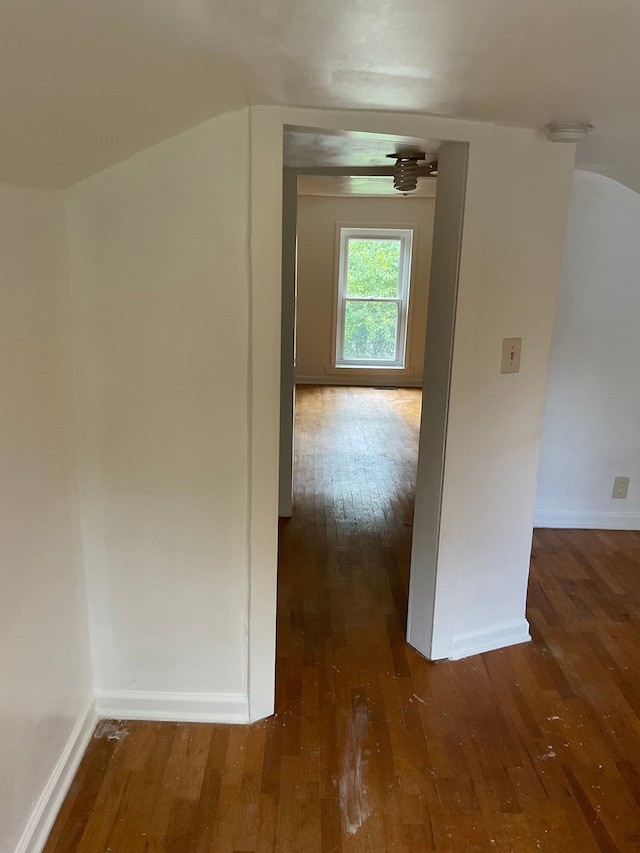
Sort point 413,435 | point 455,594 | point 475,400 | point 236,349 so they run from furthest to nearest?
point 413,435 < point 455,594 < point 475,400 < point 236,349

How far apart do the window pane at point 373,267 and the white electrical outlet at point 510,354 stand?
5355 mm

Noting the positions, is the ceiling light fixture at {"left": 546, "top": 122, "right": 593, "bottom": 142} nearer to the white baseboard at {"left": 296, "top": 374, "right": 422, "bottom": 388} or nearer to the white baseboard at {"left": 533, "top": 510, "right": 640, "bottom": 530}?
the white baseboard at {"left": 533, "top": 510, "right": 640, "bottom": 530}

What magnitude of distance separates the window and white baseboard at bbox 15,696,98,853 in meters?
5.97

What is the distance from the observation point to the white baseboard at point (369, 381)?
770 centimetres

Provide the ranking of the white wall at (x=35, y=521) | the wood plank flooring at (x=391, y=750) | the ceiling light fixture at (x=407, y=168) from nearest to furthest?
the white wall at (x=35, y=521), the wood plank flooring at (x=391, y=750), the ceiling light fixture at (x=407, y=168)

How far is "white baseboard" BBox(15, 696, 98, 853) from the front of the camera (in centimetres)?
164

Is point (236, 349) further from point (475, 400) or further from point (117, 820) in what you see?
point (117, 820)

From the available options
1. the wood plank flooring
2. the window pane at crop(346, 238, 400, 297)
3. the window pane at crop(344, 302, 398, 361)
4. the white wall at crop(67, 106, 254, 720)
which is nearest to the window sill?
the window pane at crop(344, 302, 398, 361)

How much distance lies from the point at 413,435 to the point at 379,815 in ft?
13.1

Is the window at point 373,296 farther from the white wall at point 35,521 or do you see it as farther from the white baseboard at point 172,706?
the white wall at point 35,521

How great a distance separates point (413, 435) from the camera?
562cm

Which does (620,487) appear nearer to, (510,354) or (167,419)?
(510,354)

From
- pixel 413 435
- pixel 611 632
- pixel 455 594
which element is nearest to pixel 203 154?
pixel 455 594

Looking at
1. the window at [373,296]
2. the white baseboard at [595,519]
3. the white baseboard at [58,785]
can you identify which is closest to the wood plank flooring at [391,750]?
the white baseboard at [58,785]
